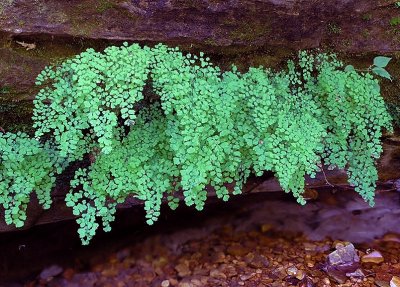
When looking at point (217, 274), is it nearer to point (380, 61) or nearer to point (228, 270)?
point (228, 270)

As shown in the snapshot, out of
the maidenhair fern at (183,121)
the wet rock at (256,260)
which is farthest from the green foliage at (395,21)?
the wet rock at (256,260)

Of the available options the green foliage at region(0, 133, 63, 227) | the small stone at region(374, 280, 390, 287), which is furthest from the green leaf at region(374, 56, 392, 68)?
the green foliage at region(0, 133, 63, 227)

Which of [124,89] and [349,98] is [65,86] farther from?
[349,98]

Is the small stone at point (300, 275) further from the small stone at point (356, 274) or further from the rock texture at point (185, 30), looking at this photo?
the rock texture at point (185, 30)

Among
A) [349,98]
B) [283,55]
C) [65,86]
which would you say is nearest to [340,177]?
[349,98]

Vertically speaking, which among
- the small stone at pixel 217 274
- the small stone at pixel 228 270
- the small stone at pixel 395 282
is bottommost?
the small stone at pixel 217 274

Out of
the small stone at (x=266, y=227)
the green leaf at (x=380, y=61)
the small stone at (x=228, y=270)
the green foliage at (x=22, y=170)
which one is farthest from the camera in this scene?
the small stone at (x=266, y=227)

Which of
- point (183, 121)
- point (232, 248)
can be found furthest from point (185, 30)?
point (232, 248)
